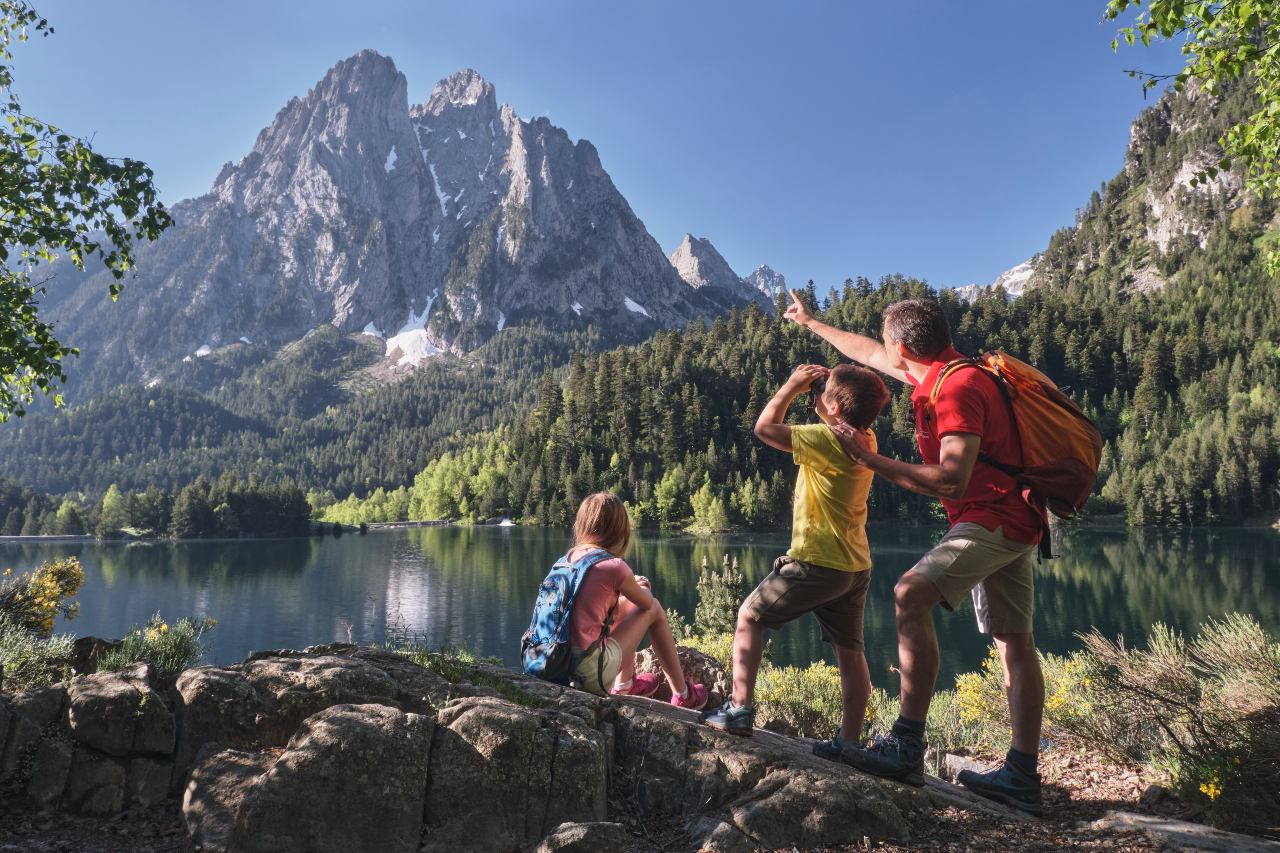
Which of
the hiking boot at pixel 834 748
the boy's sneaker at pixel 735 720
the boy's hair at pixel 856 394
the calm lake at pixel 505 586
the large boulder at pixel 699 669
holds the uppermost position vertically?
the boy's hair at pixel 856 394

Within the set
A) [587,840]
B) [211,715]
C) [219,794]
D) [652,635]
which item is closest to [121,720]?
[211,715]

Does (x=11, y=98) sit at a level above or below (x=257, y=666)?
above

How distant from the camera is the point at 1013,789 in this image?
3885 millimetres

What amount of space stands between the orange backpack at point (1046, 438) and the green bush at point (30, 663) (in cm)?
664

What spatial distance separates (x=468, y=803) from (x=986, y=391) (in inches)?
136

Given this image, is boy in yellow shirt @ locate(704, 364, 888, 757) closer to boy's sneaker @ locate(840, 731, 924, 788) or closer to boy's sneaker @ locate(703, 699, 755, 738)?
boy's sneaker @ locate(703, 699, 755, 738)

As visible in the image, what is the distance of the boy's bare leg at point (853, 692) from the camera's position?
423cm

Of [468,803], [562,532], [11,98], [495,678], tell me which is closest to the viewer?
[468,803]

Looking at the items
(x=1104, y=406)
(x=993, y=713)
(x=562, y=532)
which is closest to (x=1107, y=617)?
(x=993, y=713)

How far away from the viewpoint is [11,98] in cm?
710

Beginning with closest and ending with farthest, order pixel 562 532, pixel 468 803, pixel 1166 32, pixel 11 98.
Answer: pixel 468 803
pixel 1166 32
pixel 11 98
pixel 562 532

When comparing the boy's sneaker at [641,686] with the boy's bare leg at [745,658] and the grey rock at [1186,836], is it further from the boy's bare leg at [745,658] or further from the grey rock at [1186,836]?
the grey rock at [1186,836]

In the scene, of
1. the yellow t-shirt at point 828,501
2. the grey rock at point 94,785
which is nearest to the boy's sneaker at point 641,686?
the yellow t-shirt at point 828,501

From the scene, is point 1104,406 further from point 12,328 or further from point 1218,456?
point 12,328
